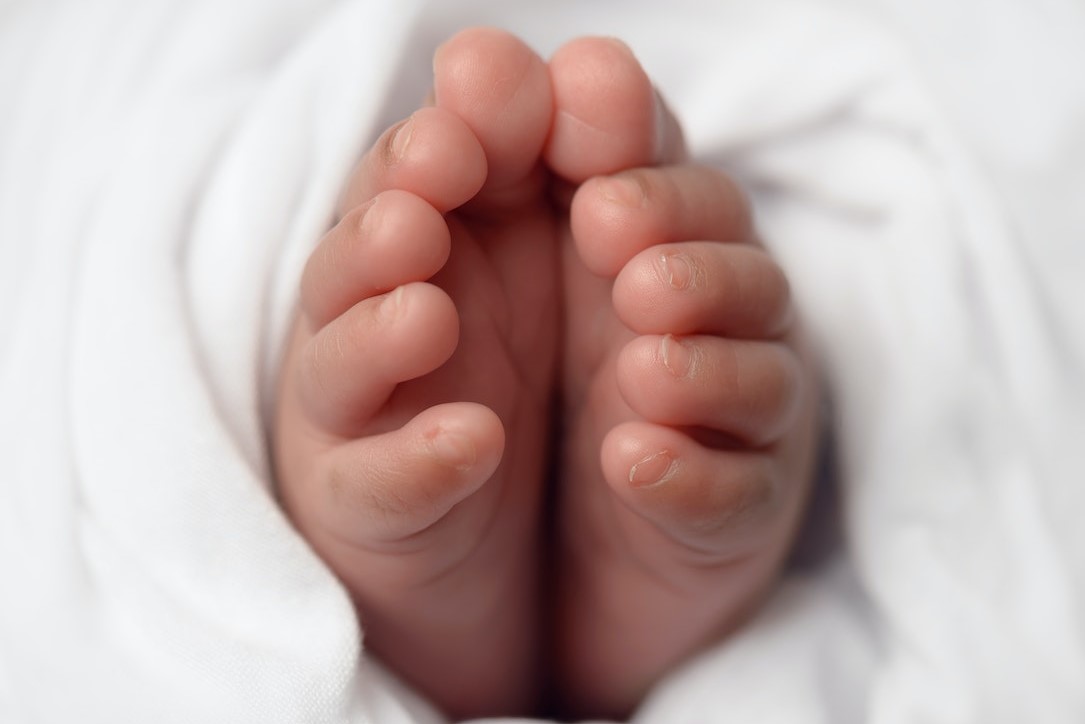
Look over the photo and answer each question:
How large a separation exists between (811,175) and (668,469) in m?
0.34

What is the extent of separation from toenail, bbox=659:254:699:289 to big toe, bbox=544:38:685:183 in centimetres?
7

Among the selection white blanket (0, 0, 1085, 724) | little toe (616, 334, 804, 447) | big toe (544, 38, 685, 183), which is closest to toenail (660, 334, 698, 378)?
little toe (616, 334, 804, 447)

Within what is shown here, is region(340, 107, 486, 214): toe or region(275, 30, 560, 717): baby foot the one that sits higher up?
region(340, 107, 486, 214): toe

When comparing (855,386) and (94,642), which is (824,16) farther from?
(94,642)

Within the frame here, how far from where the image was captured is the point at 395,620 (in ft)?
1.92

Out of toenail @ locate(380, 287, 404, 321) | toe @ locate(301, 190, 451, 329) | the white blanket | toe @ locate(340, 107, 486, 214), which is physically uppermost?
toe @ locate(340, 107, 486, 214)

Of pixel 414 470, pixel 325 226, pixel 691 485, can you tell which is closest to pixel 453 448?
pixel 414 470

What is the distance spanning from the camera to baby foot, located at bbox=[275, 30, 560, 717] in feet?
1.47

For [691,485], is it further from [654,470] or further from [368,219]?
[368,219]

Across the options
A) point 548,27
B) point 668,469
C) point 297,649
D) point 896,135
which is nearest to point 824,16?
point 896,135

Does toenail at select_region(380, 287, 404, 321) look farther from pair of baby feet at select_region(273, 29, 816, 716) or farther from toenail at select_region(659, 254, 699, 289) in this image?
toenail at select_region(659, 254, 699, 289)

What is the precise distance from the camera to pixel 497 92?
1.59 feet

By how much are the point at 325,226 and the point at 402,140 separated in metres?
0.17

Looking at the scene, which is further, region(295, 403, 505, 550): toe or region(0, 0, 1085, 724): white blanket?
region(0, 0, 1085, 724): white blanket
